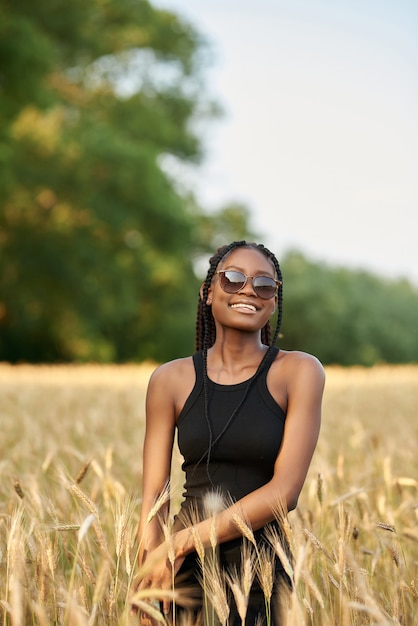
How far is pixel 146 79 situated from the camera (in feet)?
113

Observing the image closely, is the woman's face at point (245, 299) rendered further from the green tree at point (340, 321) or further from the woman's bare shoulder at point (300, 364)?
the green tree at point (340, 321)

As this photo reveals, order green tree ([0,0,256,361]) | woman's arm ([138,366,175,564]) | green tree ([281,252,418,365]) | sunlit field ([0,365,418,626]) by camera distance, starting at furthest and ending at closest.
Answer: green tree ([281,252,418,365])
green tree ([0,0,256,361])
woman's arm ([138,366,175,564])
sunlit field ([0,365,418,626])

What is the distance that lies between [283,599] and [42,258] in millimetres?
24408

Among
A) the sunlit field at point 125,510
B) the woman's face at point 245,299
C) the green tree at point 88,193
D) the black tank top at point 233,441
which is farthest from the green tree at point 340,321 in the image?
the black tank top at point 233,441

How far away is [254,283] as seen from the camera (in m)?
2.55

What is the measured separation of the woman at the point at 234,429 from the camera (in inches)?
92.4

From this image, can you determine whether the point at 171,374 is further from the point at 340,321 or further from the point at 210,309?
the point at 340,321

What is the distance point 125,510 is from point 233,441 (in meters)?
0.40

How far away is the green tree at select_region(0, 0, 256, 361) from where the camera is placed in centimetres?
2312

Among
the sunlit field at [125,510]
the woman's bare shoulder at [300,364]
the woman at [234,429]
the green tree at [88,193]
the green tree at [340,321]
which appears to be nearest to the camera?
the sunlit field at [125,510]

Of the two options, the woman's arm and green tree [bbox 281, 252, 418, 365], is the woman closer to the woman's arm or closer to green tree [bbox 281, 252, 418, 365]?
the woman's arm

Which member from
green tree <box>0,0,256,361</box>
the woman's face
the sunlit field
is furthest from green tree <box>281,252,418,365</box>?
the woman's face

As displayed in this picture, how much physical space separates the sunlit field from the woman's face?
1.73 ft

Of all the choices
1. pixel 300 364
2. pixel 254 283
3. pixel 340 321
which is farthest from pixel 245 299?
pixel 340 321
